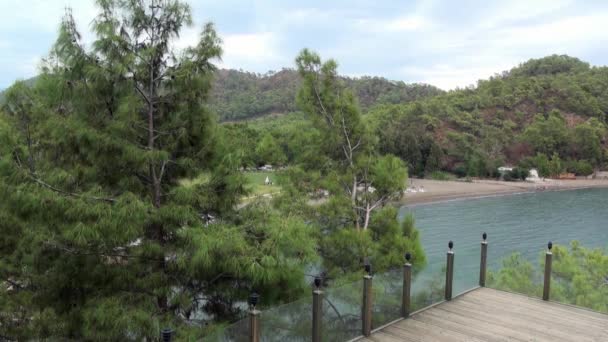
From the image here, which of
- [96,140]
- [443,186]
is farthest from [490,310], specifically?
[443,186]

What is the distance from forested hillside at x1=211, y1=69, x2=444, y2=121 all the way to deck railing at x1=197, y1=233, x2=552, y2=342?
218ft

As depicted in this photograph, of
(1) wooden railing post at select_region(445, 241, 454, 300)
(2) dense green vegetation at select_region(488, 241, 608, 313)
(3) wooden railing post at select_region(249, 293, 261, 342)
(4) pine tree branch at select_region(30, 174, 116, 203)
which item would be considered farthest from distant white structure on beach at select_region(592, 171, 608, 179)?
(4) pine tree branch at select_region(30, 174, 116, 203)

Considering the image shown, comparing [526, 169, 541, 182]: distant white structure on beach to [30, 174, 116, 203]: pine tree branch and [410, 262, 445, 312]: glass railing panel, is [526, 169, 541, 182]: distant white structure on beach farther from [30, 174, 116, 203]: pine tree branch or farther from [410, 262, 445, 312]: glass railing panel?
[30, 174, 116, 203]: pine tree branch

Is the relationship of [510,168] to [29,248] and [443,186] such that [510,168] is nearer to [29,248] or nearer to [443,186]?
[443,186]

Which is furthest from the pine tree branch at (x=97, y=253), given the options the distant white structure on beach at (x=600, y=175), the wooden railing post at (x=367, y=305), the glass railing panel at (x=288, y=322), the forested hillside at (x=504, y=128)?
the distant white structure on beach at (x=600, y=175)

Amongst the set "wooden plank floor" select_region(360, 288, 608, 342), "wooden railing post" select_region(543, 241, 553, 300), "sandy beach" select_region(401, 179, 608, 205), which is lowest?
"sandy beach" select_region(401, 179, 608, 205)

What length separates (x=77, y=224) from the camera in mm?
3693

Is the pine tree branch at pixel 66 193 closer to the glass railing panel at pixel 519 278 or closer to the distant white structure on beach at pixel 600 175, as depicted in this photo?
the glass railing panel at pixel 519 278

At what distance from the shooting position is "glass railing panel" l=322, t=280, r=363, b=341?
450cm

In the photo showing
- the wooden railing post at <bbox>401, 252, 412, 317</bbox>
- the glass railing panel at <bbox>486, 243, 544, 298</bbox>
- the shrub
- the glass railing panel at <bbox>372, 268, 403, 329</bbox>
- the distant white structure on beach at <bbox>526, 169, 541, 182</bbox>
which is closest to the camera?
the glass railing panel at <bbox>372, 268, 403, 329</bbox>

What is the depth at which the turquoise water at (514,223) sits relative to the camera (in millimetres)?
22141

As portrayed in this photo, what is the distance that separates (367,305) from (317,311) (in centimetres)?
73

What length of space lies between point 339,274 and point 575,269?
16.5 ft

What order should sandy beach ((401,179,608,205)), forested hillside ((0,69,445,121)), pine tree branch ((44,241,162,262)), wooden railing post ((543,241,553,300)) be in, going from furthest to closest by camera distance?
forested hillside ((0,69,445,121)) → sandy beach ((401,179,608,205)) → wooden railing post ((543,241,553,300)) → pine tree branch ((44,241,162,262))
